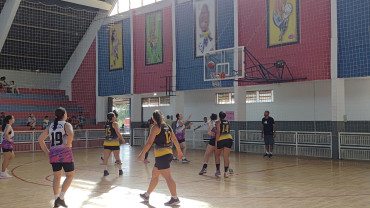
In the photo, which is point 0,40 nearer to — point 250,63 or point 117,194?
point 250,63

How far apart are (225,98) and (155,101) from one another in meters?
6.66

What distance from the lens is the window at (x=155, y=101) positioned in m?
29.4

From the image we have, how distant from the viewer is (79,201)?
8398mm

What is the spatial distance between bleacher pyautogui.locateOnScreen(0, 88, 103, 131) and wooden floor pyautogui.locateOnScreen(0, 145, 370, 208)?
12.0 metres

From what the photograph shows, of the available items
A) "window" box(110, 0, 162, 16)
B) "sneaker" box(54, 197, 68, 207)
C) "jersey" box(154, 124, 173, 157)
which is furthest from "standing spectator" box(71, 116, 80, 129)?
"jersey" box(154, 124, 173, 157)

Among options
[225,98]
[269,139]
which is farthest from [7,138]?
[225,98]

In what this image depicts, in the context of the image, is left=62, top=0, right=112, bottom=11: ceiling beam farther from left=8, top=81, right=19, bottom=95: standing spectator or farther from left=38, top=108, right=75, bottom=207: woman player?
left=38, top=108, right=75, bottom=207: woman player

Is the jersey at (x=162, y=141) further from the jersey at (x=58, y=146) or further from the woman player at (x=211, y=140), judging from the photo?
the woman player at (x=211, y=140)

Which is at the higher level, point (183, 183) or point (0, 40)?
point (0, 40)

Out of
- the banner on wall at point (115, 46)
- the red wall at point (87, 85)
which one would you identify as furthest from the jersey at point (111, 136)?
the red wall at point (87, 85)

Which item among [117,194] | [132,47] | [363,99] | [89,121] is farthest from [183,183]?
[89,121]

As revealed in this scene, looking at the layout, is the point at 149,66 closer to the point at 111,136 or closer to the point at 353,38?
the point at 353,38

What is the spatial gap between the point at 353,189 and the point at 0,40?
2442 centimetres

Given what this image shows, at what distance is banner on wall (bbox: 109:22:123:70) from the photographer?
27.5m
